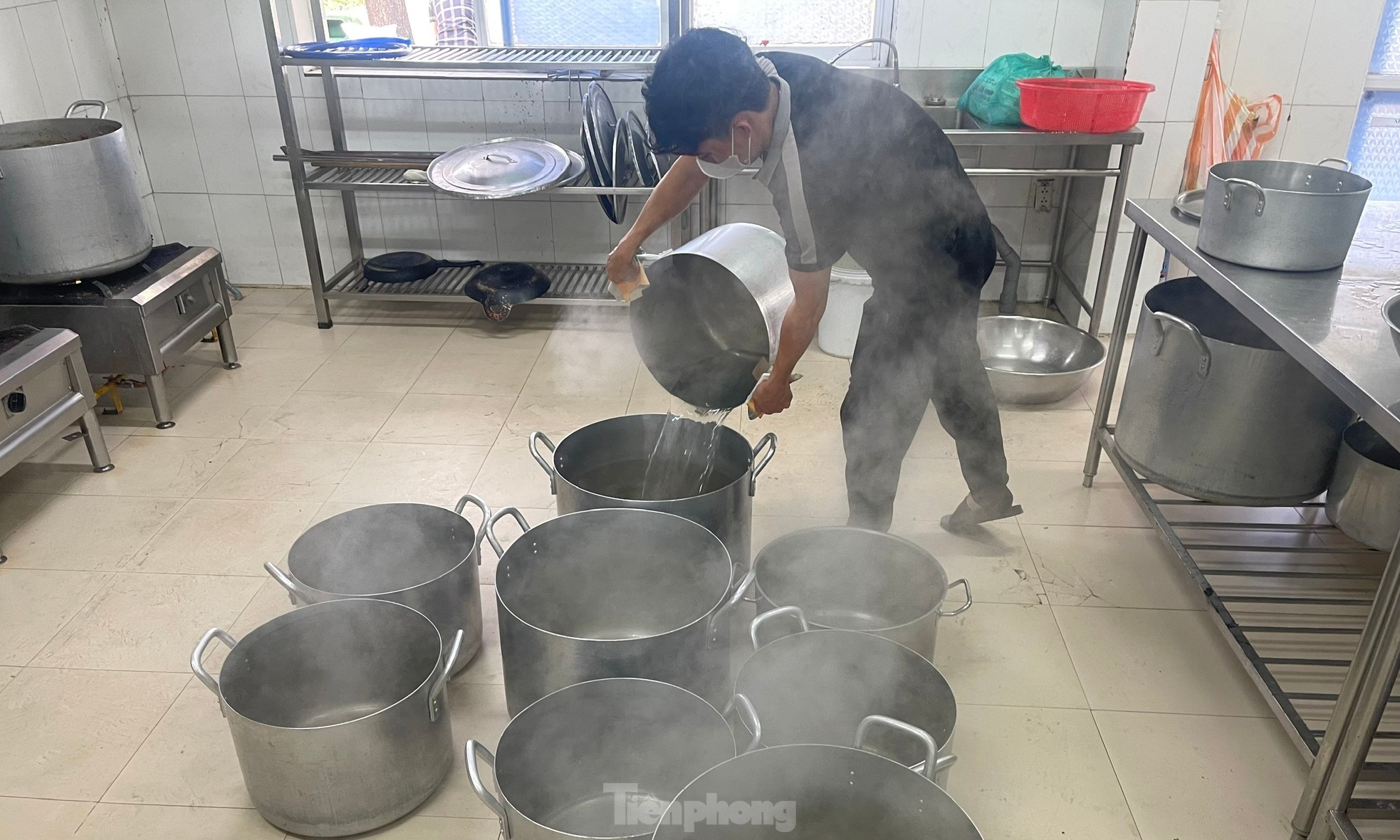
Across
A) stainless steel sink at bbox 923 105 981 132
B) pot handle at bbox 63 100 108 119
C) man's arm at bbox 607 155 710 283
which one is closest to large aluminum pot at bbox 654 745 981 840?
man's arm at bbox 607 155 710 283

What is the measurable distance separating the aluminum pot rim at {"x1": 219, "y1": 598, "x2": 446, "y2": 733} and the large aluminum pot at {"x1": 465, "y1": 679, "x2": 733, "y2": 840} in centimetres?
20

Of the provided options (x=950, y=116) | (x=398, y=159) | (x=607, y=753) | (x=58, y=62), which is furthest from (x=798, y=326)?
(x=58, y=62)

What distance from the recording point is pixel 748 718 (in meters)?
1.34

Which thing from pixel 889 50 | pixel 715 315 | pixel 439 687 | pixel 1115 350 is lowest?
pixel 439 687

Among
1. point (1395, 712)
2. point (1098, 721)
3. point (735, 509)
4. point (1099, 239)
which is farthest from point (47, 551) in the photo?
point (1099, 239)

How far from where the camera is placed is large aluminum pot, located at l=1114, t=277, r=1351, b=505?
183cm

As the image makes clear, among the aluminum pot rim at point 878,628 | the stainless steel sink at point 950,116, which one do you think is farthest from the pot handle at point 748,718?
the stainless steel sink at point 950,116

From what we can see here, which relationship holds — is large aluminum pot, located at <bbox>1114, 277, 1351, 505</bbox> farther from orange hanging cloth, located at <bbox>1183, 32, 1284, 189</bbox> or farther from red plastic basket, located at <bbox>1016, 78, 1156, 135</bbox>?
orange hanging cloth, located at <bbox>1183, 32, 1284, 189</bbox>

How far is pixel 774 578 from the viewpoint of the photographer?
1.87m

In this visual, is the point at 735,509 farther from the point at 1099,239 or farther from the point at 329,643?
the point at 1099,239

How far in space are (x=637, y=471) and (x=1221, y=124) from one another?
226 cm

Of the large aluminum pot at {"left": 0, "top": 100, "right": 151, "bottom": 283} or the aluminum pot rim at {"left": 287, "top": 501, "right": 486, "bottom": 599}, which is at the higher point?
the large aluminum pot at {"left": 0, "top": 100, "right": 151, "bottom": 283}

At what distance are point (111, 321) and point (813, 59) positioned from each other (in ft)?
6.70

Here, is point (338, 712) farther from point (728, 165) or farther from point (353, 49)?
point (353, 49)
